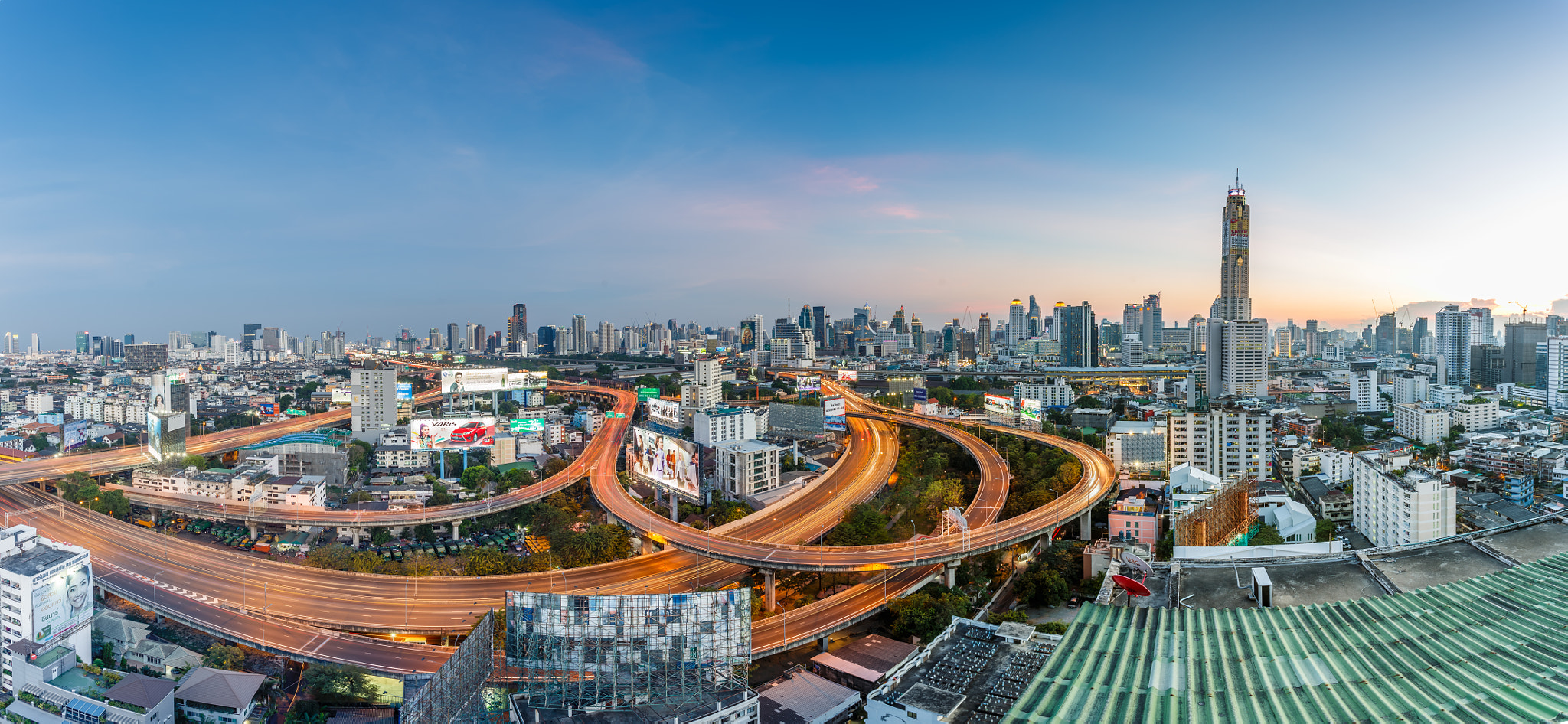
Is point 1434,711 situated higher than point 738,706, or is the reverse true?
point 1434,711

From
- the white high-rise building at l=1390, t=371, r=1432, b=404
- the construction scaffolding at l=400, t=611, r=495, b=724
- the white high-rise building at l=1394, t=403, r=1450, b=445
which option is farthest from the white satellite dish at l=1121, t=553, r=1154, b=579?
the white high-rise building at l=1390, t=371, r=1432, b=404

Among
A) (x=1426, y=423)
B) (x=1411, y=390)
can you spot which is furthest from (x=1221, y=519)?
(x=1411, y=390)

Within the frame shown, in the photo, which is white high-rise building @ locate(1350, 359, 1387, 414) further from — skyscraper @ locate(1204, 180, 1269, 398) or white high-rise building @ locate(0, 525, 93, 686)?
white high-rise building @ locate(0, 525, 93, 686)

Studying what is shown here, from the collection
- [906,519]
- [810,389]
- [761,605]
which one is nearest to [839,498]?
[906,519]

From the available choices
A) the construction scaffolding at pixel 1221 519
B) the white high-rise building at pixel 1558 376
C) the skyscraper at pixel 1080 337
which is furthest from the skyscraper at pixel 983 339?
the construction scaffolding at pixel 1221 519

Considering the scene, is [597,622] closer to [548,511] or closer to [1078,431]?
[548,511]

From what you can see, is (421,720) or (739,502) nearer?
(421,720)
